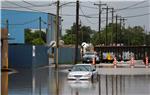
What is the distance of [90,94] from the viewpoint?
74.3ft

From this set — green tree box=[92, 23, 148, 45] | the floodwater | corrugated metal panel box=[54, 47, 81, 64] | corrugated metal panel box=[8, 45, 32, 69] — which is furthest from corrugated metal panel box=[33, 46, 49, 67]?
green tree box=[92, 23, 148, 45]

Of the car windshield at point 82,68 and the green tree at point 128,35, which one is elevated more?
the green tree at point 128,35

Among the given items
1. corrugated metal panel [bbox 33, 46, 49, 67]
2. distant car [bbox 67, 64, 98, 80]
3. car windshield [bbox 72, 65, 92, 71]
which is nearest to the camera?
distant car [bbox 67, 64, 98, 80]

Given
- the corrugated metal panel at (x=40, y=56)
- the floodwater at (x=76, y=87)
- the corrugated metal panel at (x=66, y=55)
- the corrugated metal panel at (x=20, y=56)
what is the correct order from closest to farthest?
the floodwater at (x=76, y=87)
the corrugated metal panel at (x=20, y=56)
the corrugated metal panel at (x=40, y=56)
the corrugated metal panel at (x=66, y=55)

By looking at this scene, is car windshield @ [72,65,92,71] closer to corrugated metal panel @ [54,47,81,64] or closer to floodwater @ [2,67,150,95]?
floodwater @ [2,67,150,95]

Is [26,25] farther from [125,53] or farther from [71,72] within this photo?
[71,72]

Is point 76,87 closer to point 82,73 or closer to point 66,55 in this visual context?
point 82,73

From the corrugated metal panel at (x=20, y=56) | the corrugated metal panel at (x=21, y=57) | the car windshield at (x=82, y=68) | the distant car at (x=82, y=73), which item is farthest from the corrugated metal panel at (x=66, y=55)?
the distant car at (x=82, y=73)

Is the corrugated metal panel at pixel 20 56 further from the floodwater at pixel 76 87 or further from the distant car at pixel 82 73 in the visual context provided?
the floodwater at pixel 76 87

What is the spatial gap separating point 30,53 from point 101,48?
3099cm

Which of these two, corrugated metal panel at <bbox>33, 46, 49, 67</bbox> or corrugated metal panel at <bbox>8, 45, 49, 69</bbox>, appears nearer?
corrugated metal panel at <bbox>8, 45, 49, 69</bbox>

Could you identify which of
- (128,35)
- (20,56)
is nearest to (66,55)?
(20,56)

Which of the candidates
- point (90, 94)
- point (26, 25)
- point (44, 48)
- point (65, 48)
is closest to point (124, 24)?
point (26, 25)

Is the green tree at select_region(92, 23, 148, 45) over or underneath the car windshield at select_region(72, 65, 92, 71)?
over
